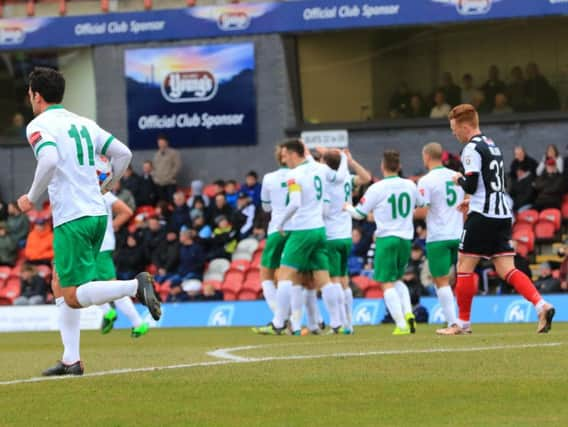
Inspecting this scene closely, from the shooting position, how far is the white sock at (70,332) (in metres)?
10.7

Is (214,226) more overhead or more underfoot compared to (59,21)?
more underfoot

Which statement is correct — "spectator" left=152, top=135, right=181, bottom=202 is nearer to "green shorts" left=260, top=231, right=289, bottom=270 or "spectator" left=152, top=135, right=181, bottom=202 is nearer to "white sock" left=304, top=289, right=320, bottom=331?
"green shorts" left=260, top=231, right=289, bottom=270

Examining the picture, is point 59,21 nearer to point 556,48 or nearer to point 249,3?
point 249,3

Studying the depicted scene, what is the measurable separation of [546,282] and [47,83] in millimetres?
13949

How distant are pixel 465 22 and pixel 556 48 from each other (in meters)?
1.79

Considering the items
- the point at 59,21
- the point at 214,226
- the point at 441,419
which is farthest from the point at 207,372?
the point at 59,21

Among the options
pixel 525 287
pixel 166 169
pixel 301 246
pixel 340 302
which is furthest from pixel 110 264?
pixel 166 169

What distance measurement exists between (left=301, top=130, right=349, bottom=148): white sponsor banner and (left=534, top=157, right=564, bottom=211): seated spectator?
5041 millimetres

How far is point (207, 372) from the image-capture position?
411 inches

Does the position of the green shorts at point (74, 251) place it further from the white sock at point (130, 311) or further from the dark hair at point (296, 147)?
the dark hair at point (296, 147)

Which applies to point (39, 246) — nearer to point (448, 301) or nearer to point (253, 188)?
point (253, 188)

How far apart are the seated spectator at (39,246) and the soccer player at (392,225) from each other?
12.6 meters

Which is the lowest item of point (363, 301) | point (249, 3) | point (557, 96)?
point (363, 301)

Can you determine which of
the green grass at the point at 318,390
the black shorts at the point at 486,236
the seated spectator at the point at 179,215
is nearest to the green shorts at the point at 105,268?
the green grass at the point at 318,390
